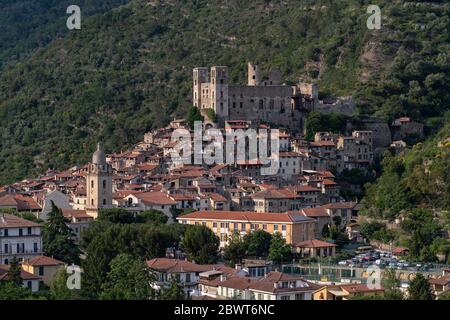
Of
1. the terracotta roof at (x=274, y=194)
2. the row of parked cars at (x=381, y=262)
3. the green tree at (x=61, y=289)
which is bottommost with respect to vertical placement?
the row of parked cars at (x=381, y=262)

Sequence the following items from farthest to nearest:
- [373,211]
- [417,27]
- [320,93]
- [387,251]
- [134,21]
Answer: [134,21], [417,27], [320,93], [373,211], [387,251]

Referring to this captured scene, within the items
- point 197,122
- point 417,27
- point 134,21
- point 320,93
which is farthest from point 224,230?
point 134,21

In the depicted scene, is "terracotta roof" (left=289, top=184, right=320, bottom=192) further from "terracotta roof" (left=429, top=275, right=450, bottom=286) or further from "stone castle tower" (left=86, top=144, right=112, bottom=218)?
"terracotta roof" (left=429, top=275, right=450, bottom=286)

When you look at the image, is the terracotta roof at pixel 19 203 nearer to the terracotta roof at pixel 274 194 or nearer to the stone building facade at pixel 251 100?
the terracotta roof at pixel 274 194

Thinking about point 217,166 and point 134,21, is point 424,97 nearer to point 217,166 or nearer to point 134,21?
point 217,166

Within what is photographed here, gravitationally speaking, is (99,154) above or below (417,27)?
below

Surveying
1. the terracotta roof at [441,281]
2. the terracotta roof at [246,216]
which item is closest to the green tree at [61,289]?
the terracotta roof at [441,281]

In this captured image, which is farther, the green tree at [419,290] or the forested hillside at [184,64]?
the forested hillside at [184,64]
